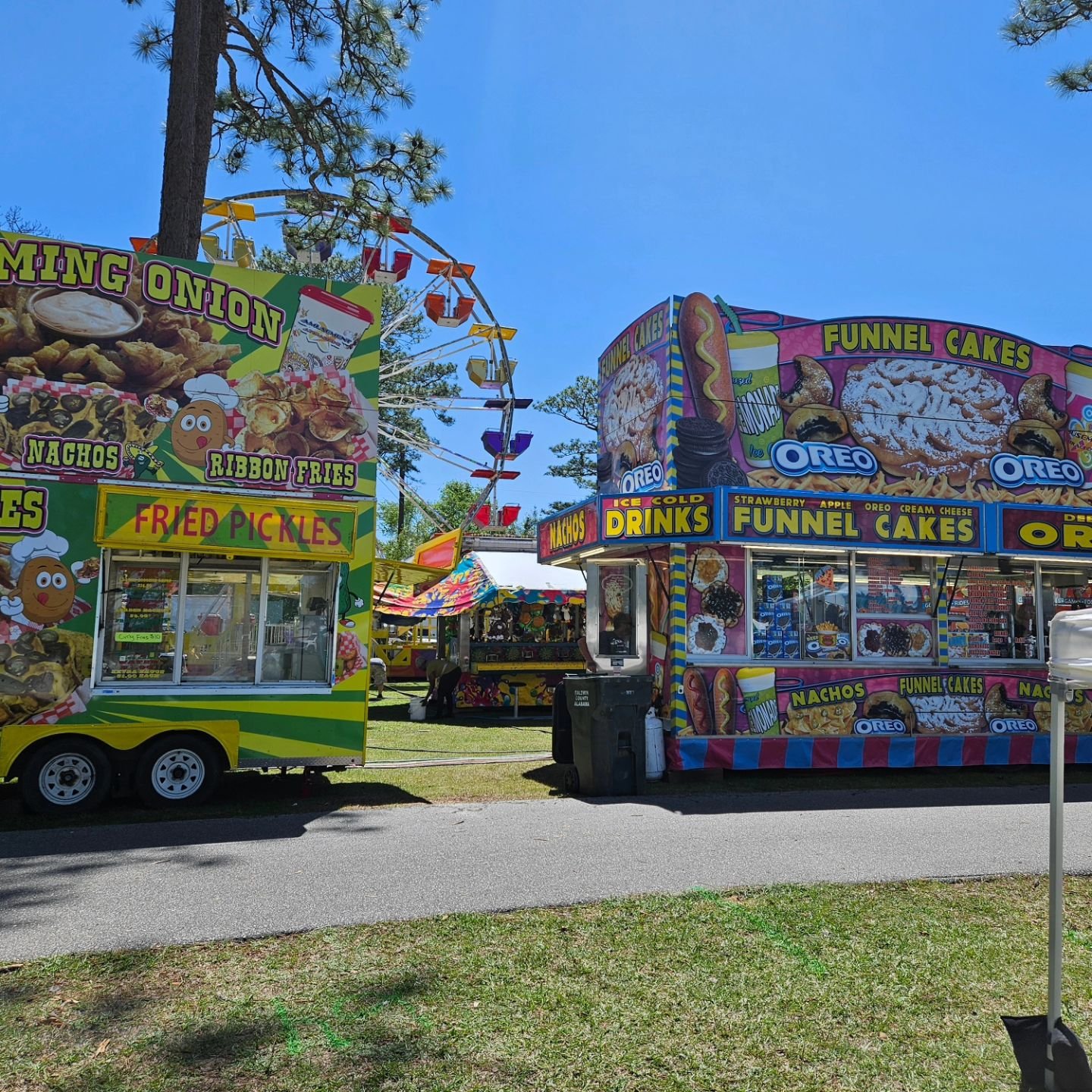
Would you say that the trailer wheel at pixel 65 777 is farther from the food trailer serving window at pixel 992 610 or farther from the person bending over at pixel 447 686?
the person bending over at pixel 447 686

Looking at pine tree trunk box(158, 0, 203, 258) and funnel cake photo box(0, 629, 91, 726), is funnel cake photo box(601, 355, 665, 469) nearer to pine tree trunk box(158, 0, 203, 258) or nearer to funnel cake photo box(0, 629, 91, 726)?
pine tree trunk box(158, 0, 203, 258)

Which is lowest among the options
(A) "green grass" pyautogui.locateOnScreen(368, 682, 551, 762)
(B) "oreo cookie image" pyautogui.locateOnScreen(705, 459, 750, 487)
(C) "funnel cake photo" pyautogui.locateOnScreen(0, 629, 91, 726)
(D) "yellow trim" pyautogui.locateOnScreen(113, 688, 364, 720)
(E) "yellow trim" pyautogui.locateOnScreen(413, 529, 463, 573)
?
(A) "green grass" pyautogui.locateOnScreen(368, 682, 551, 762)

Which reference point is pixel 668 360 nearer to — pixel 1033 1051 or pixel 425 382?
pixel 1033 1051

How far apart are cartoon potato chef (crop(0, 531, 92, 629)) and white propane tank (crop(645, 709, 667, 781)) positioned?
617cm

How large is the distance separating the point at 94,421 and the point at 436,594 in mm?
12771

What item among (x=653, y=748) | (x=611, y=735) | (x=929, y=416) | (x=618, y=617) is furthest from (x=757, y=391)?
(x=611, y=735)

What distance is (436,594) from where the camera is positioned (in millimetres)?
21859

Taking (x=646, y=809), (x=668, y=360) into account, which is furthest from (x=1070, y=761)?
(x=668, y=360)

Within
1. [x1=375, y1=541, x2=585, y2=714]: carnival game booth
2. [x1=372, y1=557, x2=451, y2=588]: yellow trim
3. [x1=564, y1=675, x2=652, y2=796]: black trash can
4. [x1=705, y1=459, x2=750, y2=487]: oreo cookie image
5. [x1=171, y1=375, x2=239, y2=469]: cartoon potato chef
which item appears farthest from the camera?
[x1=375, y1=541, x2=585, y2=714]: carnival game booth

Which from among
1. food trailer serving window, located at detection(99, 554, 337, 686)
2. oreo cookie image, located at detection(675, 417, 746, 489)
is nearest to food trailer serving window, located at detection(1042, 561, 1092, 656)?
oreo cookie image, located at detection(675, 417, 746, 489)

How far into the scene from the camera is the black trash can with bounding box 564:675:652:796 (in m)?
10.4

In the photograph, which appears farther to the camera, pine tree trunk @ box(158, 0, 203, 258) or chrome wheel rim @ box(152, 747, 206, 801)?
pine tree trunk @ box(158, 0, 203, 258)

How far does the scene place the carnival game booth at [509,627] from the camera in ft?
65.4

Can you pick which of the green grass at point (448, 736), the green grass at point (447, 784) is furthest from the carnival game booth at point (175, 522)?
the green grass at point (448, 736)
